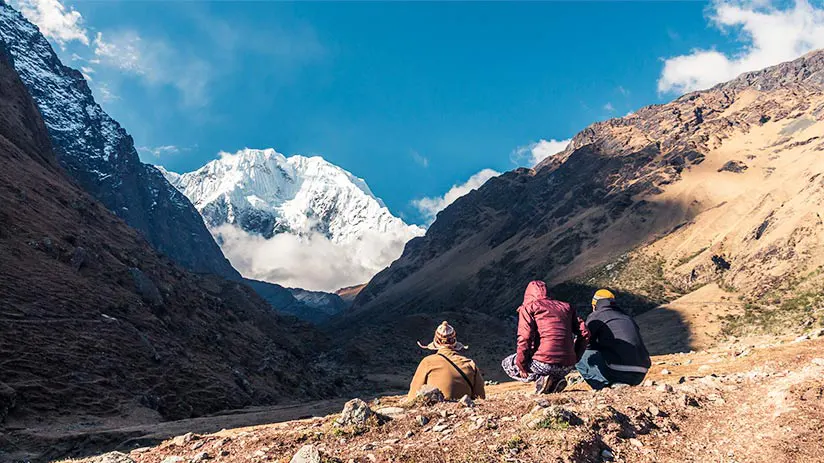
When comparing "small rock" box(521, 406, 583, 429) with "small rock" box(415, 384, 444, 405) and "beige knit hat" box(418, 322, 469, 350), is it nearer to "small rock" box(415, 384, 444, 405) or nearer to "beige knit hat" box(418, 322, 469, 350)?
"small rock" box(415, 384, 444, 405)

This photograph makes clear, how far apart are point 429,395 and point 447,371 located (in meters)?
0.55

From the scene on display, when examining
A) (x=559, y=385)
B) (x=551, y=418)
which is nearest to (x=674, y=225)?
(x=559, y=385)

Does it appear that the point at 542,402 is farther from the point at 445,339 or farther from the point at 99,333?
the point at 99,333

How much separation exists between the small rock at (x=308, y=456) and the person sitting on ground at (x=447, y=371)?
2.41 metres

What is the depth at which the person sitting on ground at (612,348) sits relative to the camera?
29.5 feet

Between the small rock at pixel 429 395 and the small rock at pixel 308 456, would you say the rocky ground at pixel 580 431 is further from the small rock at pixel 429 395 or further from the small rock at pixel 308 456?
the small rock at pixel 429 395

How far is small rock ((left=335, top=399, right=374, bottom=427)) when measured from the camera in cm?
745

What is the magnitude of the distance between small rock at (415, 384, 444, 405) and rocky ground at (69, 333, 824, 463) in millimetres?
118

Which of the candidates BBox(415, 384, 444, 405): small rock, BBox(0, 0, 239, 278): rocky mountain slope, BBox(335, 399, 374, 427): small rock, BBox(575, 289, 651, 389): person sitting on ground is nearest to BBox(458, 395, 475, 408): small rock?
BBox(415, 384, 444, 405): small rock

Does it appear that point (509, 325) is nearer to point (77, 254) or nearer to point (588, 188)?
point (77, 254)

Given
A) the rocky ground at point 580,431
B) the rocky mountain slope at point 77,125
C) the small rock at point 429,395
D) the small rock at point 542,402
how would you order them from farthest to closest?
1. the rocky mountain slope at point 77,125
2. the small rock at point 429,395
3. the small rock at point 542,402
4. the rocky ground at point 580,431

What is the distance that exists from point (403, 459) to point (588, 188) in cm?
17616

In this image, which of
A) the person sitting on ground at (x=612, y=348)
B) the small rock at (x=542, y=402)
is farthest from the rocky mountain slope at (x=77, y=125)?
the small rock at (x=542, y=402)

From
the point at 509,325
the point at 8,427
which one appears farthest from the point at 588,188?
the point at 8,427
